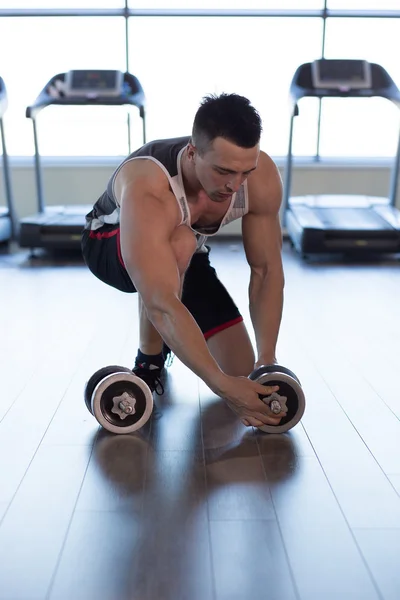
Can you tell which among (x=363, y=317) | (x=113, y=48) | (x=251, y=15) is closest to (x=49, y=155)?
(x=113, y=48)

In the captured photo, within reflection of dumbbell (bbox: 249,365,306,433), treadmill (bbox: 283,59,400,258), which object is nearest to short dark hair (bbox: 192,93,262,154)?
reflection of dumbbell (bbox: 249,365,306,433)

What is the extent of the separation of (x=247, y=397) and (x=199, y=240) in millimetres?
640

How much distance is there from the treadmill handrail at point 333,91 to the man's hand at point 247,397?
333 cm

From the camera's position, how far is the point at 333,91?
4.86 m

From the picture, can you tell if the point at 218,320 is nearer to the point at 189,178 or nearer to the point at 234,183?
the point at 189,178

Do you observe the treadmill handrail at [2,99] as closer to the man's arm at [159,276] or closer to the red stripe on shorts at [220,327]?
the red stripe on shorts at [220,327]

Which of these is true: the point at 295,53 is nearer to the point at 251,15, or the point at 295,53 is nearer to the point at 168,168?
the point at 251,15

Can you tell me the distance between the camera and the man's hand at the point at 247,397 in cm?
185

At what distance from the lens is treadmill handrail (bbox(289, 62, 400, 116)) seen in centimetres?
484

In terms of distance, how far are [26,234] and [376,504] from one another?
3348 mm

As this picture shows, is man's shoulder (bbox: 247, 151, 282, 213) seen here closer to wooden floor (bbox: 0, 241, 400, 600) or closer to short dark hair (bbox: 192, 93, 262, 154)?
short dark hair (bbox: 192, 93, 262, 154)

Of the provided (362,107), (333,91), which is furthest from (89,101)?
(362,107)

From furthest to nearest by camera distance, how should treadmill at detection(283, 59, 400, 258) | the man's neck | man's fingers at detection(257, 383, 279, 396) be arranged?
treadmill at detection(283, 59, 400, 258)
the man's neck
man's fingers at detection(257, 383, 279, 396)

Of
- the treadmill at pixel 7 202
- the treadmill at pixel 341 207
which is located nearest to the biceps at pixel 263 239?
the treadmill at pixel 341 207
